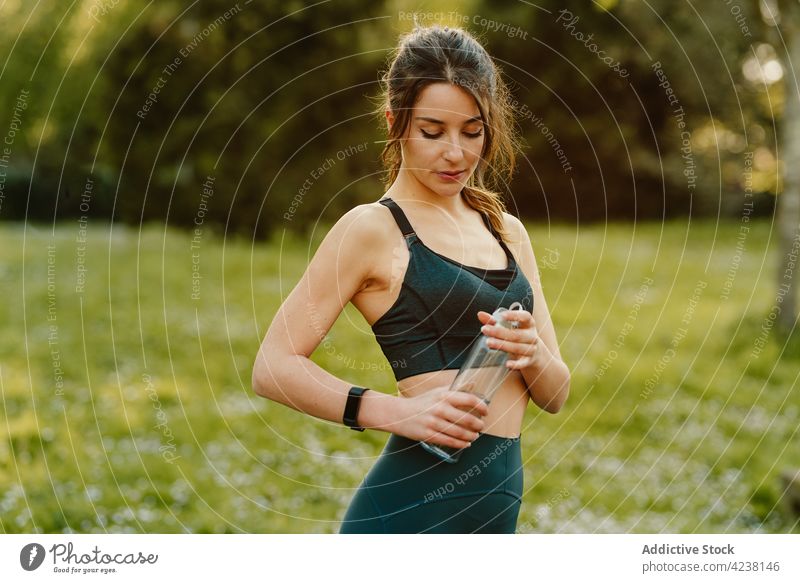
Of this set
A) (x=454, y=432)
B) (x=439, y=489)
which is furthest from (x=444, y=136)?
(x=439, y=489)

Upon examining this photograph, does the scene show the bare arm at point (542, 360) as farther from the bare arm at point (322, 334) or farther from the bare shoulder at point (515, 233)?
the bare arm at point (322, 334)

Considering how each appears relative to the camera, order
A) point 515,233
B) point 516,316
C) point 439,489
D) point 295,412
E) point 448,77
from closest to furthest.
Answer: point 516,316
point 448,77
point 439,489
point 515,233
point 295,412

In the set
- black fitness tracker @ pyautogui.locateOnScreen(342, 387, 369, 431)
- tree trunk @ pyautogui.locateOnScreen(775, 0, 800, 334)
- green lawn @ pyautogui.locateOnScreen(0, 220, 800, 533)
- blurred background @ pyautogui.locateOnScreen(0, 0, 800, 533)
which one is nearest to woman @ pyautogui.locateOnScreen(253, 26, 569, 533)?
black fitness tracker @ pyautogui.locateOnScreen(342, 387, 369, 431)

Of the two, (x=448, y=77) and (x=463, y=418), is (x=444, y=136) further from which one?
(x=463, y=418)

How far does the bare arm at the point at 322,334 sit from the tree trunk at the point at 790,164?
5.98 metres

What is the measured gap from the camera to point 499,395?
1914 millimetres

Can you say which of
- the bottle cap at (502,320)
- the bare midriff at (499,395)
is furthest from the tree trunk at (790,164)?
the bottle cap at (502,320)

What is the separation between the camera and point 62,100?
44.0 feet

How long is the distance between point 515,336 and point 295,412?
4.55 metres

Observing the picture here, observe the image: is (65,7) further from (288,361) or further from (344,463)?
(288,361)

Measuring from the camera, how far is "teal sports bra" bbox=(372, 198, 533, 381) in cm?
179

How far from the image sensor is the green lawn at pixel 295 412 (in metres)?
4.72

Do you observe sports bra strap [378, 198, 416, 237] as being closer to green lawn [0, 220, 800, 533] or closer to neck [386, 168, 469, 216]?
neck [386, 168, 469, 216]
